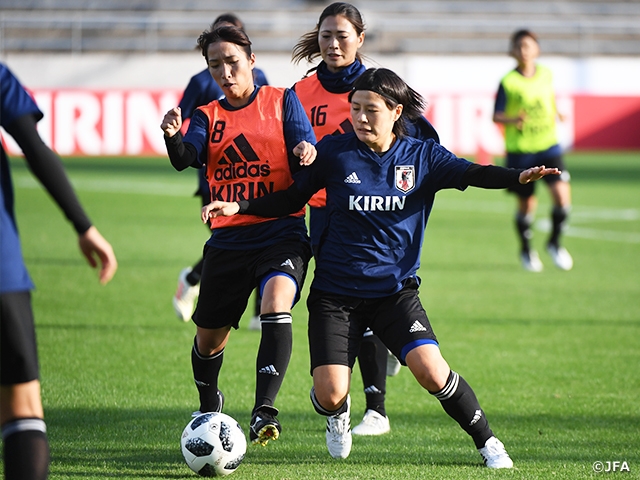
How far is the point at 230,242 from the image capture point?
4.92 meters

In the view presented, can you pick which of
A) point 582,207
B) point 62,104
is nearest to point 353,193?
point 582,207

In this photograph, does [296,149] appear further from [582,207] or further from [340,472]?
[582,207]

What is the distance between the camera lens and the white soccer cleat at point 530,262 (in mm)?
11446

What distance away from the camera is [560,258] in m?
11.5

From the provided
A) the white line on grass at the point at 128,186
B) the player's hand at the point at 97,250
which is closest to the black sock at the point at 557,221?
the player's hand at the point at 97,250

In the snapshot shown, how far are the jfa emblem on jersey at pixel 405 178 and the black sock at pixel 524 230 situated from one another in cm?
713

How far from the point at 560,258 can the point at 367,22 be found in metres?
18.6

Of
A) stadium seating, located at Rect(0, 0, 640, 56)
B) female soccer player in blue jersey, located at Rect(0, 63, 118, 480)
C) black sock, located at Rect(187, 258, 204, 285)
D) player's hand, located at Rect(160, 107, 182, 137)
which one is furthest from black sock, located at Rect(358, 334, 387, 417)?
stadium seating, located at Rect(0, 0, 640, 56)

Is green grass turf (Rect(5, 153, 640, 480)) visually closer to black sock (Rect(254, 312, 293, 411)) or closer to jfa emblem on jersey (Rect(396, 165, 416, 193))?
black sock (Rect(254, 312, 293, 411))

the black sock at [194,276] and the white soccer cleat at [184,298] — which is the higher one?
the black sock at [194,276]

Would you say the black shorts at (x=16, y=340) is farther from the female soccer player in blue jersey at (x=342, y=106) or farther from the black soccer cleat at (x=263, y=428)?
the female soccer player in blue jersey at (x=342, y=106)

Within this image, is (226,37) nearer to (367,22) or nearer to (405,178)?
(405,178)

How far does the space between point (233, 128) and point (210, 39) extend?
460 mm

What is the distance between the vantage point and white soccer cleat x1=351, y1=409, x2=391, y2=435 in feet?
17.5
